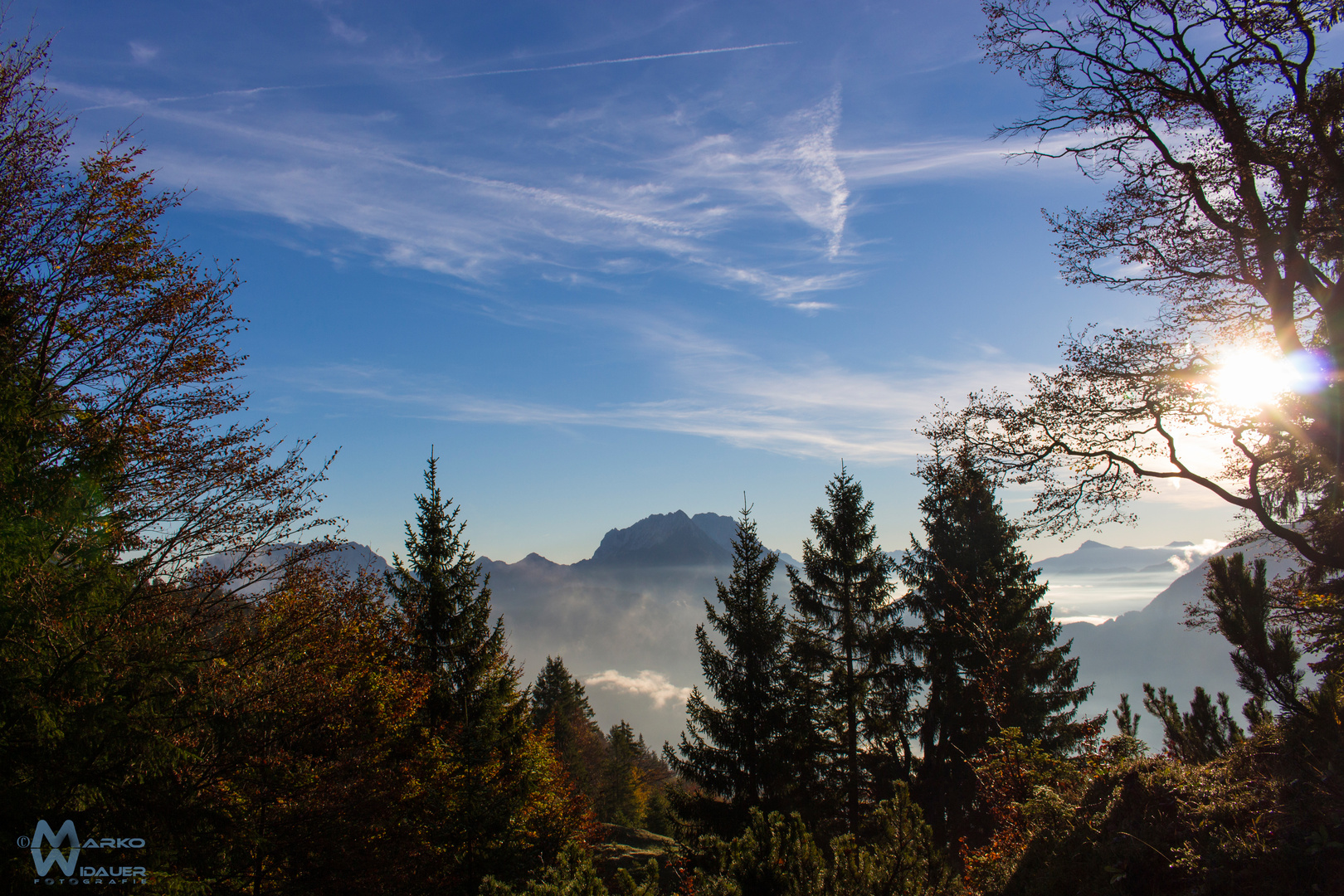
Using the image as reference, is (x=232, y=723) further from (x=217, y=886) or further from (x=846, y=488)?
(x=846, y=488)

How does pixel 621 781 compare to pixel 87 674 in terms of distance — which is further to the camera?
pixel 621 781

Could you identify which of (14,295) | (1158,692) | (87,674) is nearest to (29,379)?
(14,295)

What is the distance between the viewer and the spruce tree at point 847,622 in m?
17.6

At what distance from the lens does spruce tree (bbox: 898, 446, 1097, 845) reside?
17.2 m

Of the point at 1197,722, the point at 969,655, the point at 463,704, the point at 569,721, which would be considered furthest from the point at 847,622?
the point at 569,721

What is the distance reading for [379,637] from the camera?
17703mm

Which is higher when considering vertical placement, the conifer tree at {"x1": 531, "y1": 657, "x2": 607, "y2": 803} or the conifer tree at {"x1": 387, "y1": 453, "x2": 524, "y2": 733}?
the conifer tree at {"x1": 387, "y1": 453, "x2": 524, "y2": 733}

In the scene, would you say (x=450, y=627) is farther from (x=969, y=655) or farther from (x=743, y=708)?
(x=969, y=655)

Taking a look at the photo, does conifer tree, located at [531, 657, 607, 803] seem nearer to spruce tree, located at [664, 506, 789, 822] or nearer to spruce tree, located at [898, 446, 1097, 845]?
Answer: spruce tree, located at [664, 506, 789, 822]

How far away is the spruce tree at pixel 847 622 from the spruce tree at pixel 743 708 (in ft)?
4.37

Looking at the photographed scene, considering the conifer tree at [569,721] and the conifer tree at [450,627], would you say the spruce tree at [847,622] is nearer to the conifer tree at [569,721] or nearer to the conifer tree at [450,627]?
the conifer tree at [450,627]

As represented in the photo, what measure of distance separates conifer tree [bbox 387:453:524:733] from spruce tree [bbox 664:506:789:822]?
554 centimetres

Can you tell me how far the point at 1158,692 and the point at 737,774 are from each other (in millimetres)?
10677

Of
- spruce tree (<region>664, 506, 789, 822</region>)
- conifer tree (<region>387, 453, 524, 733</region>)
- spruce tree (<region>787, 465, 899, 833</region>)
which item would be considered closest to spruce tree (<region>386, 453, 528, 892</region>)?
conifer tree (<region>387, 453, 524, 733</region>)
